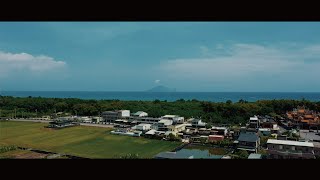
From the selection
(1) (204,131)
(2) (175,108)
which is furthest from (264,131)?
(2) (175,108)

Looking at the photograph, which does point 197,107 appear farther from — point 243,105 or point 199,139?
point 199,139

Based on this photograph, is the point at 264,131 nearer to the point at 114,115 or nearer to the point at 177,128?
the point at 177,128

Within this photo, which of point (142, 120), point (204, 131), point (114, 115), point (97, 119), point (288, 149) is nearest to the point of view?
point (288, 149)

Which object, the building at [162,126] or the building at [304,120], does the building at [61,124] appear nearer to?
the building at [162,126]

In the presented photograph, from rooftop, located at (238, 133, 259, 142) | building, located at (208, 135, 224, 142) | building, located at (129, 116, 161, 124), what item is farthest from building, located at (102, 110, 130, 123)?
rooftop, located at (238, 133, 259, 142)

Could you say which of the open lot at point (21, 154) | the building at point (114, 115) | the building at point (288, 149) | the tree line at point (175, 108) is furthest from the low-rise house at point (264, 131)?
the open lot at point (21, 154)

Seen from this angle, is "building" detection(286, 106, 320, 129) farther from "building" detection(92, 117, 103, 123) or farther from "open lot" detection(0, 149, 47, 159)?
"open lot" detection(0, 149, 47, 159)

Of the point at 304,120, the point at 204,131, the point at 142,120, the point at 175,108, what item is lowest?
the point at 204,131
